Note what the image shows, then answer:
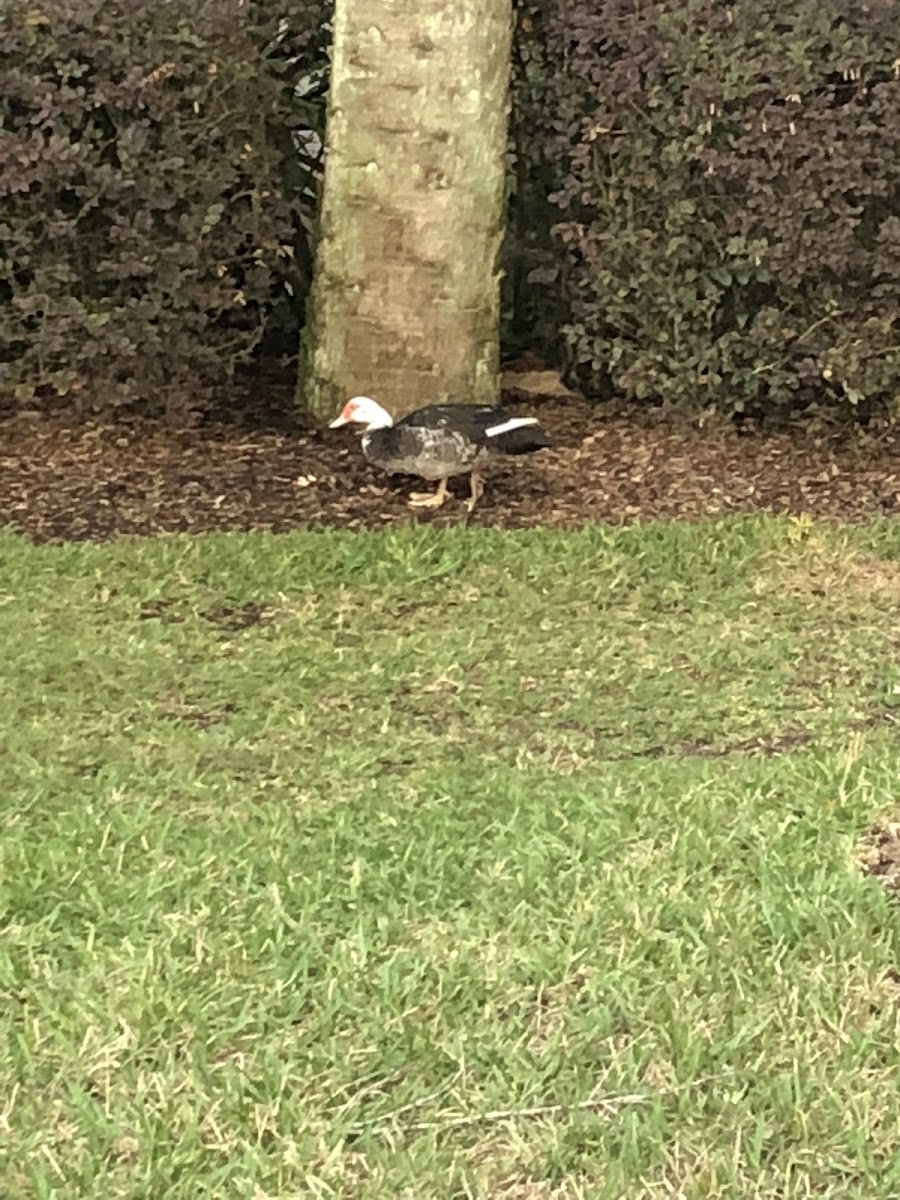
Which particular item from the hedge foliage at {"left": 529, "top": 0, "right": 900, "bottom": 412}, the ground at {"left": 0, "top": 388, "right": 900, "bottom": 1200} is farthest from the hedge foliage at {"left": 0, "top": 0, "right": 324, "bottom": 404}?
the hedge foliage at {"left": 529, "top": 0, "right": 900, "bottom": 412}

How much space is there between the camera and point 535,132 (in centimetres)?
690

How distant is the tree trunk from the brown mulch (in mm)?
391

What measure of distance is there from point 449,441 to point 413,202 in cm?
117

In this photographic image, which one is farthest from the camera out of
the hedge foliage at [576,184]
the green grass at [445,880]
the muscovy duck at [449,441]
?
the hedge foliage at [576,184]

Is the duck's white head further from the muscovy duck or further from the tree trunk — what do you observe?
the tree trunk

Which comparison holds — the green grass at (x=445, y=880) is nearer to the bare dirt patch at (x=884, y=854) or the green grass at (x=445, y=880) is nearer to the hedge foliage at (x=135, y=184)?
the bare dirt patch at (x=884, y=854)

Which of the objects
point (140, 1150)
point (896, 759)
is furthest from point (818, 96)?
point (140, 1150)

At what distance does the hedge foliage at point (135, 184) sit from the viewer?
240 inches

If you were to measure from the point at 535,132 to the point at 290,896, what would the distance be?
437 cm

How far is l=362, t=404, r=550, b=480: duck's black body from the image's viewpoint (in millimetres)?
5781

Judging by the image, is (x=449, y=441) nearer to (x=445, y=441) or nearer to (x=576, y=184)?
(x=445, y=441)

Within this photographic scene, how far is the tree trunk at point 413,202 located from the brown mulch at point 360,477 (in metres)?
0.39

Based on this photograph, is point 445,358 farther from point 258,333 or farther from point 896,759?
point 896,759

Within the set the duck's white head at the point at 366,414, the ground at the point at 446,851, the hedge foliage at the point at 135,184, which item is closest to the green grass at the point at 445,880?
the ground at the point at 446,851
